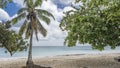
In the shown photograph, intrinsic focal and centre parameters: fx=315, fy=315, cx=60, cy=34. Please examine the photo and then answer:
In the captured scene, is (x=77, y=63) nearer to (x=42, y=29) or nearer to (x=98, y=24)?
(x=42, y=29)

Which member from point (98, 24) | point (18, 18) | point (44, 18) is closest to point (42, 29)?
point (44, 18)

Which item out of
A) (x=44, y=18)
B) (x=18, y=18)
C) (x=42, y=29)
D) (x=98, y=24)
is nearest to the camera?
(x=98, y=24)

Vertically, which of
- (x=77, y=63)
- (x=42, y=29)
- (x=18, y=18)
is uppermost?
(x=18, y=18)

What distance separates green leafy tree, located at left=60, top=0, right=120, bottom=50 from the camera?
846 inches

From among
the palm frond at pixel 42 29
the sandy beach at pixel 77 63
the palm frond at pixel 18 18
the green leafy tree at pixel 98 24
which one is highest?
the green leafy tree at pixel 98 24

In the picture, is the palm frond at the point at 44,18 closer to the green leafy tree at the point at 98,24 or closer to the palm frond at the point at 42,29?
the palm frond at the point at 42,29

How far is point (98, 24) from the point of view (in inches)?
873

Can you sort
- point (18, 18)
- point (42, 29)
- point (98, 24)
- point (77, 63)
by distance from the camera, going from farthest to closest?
point (77, 63), point (42, 29), point (18, 18), point (98, 24)

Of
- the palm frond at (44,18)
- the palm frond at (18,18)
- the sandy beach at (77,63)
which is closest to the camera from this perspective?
the palm frond at (18,18)

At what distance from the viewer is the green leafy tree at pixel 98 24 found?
21500mm

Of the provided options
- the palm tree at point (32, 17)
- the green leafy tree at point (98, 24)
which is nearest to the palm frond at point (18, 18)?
the palm tree at point (32, 17)

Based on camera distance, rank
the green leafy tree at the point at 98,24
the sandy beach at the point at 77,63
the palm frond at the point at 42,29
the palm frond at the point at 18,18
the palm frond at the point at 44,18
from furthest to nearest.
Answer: the sandy beach at the point at 77,63 → the palm frond at the point at 42,29 → the palm frond at the point at 44,18 → the palm frond at the point at 18,18 → the green leafy tree at the point at 98,24

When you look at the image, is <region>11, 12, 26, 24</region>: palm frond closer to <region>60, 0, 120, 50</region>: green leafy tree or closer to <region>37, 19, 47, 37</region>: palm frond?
<region>37, 19, 47, 37</region>: palm frond

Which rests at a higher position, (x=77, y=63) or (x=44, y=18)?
(x=44, y=18)
